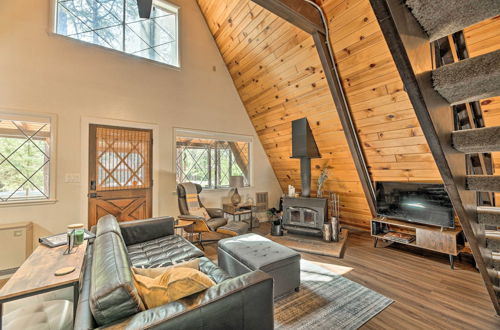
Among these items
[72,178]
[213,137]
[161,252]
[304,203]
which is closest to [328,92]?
[304,203]

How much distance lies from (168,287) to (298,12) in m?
3.00

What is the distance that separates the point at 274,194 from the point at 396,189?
281cm

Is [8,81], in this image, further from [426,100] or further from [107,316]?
[426,100]

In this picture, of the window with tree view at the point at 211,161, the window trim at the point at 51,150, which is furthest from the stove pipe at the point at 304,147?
the window trim at the point at 51,150

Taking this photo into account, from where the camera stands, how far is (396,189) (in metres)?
3.38

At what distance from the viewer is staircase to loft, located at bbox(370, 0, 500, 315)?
72 centimetres

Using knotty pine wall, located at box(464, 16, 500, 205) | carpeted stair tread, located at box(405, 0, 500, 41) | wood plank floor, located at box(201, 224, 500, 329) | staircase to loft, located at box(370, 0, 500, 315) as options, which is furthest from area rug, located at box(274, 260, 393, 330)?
knotty pine wall, located at box(464, 16, 500, 205)

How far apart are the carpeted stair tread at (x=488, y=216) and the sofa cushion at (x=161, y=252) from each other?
7.10ft

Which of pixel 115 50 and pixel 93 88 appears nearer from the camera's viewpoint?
pixel 93 88

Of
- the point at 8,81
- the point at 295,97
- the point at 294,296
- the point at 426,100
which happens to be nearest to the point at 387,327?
the point at 294,296

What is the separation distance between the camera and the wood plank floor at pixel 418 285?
72.5 inches

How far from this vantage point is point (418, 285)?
2.39 metres

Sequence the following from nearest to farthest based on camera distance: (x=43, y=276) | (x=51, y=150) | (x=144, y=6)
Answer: (x=43, y=276)
(x=144, y=6)
(x=51, y=150)

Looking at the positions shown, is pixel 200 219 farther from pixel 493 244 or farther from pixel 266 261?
pixel 493 244
